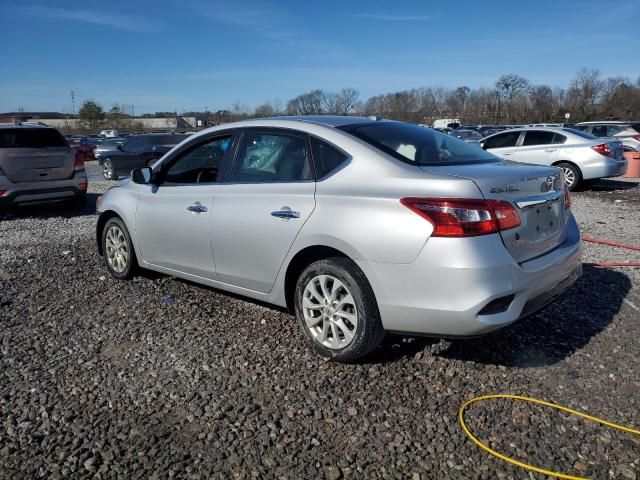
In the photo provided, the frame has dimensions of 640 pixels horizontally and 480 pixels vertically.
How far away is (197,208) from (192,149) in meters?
0.66

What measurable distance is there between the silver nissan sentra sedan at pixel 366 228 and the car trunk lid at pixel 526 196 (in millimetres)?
11

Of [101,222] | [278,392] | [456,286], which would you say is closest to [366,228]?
[456,286]

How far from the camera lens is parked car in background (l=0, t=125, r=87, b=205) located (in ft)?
29.6

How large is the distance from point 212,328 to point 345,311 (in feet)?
4.29

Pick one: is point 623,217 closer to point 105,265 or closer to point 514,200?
point 514,200

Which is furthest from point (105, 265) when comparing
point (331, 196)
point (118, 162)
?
point (118, 162)

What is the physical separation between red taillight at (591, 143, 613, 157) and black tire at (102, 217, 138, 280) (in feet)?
37.9

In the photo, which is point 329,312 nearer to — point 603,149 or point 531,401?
point 531,401

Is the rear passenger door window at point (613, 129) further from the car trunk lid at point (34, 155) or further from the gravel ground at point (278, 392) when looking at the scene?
the car trunk lid at point (34, 155)

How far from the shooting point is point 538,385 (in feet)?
11.0

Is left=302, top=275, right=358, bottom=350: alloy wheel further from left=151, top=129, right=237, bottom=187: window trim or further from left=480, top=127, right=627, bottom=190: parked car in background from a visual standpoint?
left=480, top=127, right=627, bottom=190: parked car in background

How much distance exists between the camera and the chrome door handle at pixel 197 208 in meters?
4.45

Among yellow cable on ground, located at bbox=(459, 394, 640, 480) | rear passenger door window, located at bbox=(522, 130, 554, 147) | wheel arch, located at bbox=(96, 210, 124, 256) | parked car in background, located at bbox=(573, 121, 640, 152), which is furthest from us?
parked car in background, located at bbox=(573, 121, 640, 152)

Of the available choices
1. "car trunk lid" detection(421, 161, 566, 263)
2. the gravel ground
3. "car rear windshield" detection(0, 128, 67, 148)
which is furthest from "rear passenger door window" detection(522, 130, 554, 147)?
"car trunk lid" detection(421, 161, 566, 263)
